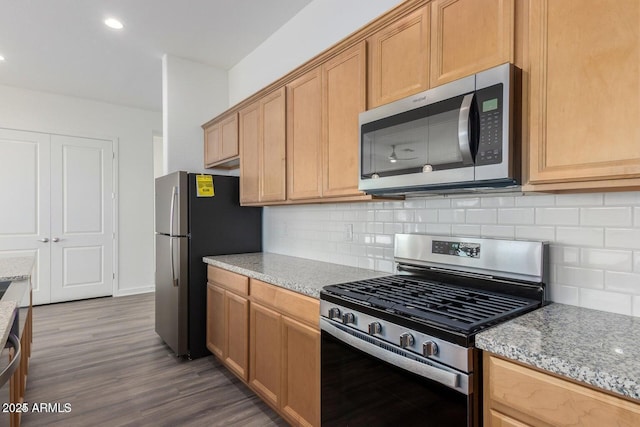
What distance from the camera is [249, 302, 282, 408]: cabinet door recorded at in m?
2.05

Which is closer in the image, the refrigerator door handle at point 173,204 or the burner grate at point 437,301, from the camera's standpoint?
the burner grate at point 437,301

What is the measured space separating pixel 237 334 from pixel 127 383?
94cm

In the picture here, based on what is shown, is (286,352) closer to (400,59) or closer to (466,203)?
(466,203)

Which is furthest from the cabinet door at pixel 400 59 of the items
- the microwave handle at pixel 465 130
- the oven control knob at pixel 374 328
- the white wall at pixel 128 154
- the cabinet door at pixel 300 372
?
the white wall at pixel 128 154

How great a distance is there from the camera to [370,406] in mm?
1395

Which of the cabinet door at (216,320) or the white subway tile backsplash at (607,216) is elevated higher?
the white subway tile backsplash at (607,216)

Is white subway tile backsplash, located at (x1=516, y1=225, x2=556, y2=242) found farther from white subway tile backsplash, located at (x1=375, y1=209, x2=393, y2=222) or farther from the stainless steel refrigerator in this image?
the stainless steel refrigerator

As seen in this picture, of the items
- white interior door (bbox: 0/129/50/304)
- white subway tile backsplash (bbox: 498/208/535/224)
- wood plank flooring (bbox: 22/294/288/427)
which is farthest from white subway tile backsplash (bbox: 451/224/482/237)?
white interior door (bbox: 0/129/50/304)

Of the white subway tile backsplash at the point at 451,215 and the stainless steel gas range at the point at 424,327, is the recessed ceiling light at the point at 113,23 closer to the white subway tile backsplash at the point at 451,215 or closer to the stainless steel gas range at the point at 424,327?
the stainless steel gas range at the point at 424,327

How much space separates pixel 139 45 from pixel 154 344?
9.68 feet

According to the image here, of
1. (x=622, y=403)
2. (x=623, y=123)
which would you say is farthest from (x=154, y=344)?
(x=623, y=123)

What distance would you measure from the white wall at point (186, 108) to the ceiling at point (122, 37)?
14 cm

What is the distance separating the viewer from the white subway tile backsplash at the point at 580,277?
131cm

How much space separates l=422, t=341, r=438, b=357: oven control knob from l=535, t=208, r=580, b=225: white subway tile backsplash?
2.54ft
